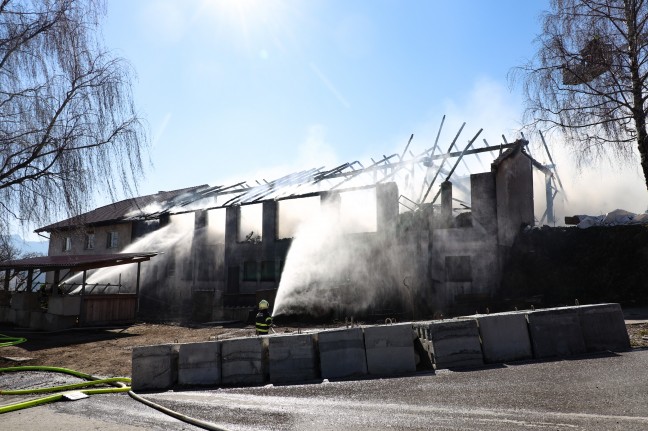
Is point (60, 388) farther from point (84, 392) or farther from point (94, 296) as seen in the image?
point (94, 296)

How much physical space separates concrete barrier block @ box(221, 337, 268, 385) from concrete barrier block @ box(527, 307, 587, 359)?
4808 millimetres

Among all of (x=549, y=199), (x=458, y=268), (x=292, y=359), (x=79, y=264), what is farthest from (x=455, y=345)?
(x=549, y=199)

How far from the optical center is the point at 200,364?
8.26m

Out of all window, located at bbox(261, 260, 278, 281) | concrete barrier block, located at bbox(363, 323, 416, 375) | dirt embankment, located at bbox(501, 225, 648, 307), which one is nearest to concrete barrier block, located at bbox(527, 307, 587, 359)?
concrete barrier block, located at bbox(363, 323, 416, 375)

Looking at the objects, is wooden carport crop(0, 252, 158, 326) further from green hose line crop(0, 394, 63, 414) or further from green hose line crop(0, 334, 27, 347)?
green hose line crop(0, 394, 63, 414)

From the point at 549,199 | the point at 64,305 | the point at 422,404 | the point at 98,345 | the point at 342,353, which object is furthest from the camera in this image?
the point at 549,199

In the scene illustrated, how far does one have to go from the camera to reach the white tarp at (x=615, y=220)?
61.9ft

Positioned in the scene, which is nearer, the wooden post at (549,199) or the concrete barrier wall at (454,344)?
the concrete barrier wall at (454,344)

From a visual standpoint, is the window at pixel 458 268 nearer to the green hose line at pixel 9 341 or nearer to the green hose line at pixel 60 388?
the green hose line at pixel 60 388

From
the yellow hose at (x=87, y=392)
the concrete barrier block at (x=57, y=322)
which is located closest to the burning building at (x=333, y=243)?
the concrete barrier block at (x=57, y=322)

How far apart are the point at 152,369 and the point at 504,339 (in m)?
6.22

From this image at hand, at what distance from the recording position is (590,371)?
7.08m

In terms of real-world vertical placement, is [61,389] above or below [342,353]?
below

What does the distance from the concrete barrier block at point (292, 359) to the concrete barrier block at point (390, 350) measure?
3.21 feet
